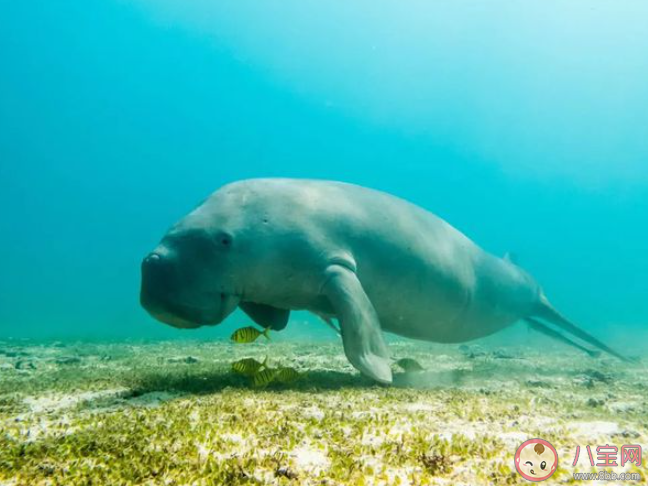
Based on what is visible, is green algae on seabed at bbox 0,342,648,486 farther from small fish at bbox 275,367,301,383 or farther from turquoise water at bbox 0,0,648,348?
turquoise water at bbox 0,0,648,348

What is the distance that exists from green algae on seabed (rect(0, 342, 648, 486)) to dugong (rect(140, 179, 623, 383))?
772 mm

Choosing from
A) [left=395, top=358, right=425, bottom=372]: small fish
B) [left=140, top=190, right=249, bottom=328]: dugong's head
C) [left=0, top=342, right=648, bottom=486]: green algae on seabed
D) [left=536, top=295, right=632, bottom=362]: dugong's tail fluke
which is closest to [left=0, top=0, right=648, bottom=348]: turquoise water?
[left=536, top=295, right=632, bottom=362]: dugong's tail fluke

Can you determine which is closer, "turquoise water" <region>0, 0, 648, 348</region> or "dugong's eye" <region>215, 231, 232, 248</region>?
"dugong's eye" <region>215, 231, 232, 248</region>

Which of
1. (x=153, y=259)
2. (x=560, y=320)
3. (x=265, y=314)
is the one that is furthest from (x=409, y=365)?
(x=560, y=320)

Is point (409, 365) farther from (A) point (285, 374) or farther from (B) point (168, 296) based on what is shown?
(B) point (168, 296)

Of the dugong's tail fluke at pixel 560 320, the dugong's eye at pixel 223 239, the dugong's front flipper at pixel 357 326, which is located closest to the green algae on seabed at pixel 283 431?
the dugong's front flipper at pixel 357 326

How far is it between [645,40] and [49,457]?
79.7 meters

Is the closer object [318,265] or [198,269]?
[198,269]

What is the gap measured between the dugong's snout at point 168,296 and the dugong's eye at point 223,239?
1.70ft

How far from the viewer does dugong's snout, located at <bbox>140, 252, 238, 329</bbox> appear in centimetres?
433

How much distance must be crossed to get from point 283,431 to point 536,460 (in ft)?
4.86

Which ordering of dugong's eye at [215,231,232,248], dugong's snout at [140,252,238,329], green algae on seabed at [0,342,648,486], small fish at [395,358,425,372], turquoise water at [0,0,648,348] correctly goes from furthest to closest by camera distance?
turquoise water at [0,0,648,348], small fish at [395,358,425,372], dugong's eye at [215,231,232,248], dugong's snout at [140,252,238,329], green algae on seabed at [0,342,648,486]

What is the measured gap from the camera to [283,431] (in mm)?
2896

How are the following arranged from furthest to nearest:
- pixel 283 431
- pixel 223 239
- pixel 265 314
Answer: pixel 265 314 → pixel 223 239 → pixel 283 431
